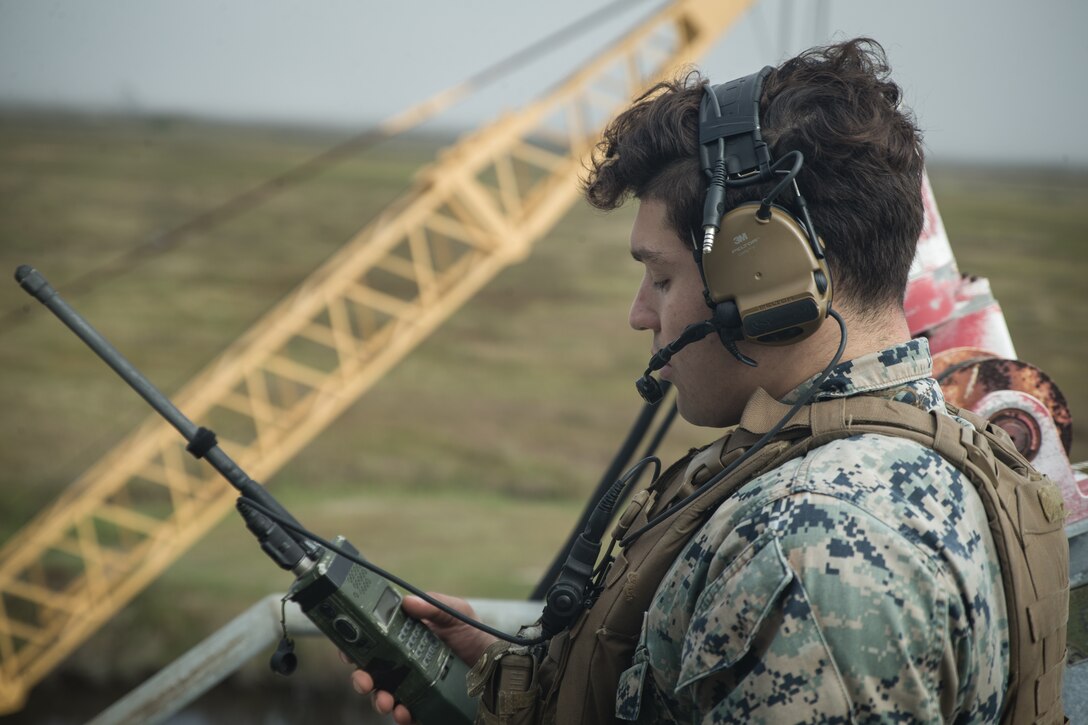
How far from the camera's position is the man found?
76 cm

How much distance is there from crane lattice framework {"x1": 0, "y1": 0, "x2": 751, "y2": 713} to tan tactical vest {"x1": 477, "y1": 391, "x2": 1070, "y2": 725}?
5.09m

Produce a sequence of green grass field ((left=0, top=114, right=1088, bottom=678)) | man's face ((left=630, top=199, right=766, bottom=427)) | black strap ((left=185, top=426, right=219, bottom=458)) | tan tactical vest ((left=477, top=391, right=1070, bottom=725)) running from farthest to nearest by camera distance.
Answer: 1. green grass field ((left=0, top=114, right=1088, bottom=678))
2. black strap ((left=185, top=426, right=219, bottom=458))
3. man's face ((left=630, top=199, right=766, bottom=427))
4. tan tactical vest ((left=477, top=391, right=1070, bottom=725))

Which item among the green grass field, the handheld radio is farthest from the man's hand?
the green grass field

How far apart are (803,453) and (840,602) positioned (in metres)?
0.19

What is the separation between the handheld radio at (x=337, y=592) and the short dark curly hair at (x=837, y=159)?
2.30ft

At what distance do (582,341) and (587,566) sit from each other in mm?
4398

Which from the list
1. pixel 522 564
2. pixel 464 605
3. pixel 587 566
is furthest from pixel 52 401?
pixel 587 566

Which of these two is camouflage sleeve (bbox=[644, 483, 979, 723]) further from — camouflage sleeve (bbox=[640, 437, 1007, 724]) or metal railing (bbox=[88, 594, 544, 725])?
metal railing (bbox=[88, 594, 544, 725])

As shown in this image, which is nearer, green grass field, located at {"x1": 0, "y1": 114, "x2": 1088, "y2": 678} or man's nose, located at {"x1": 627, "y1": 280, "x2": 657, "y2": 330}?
man's nose, located at {"x1": 627, "y1": 280, "x2": 657, "y2": 330}

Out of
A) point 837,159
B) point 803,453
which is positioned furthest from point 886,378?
point 837,159

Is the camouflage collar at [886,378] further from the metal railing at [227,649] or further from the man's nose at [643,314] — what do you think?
the metal railing at [227,649]

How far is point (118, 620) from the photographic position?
5391 mm

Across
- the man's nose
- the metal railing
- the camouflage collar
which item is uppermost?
the man's nose

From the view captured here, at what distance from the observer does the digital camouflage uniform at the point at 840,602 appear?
75 cm
